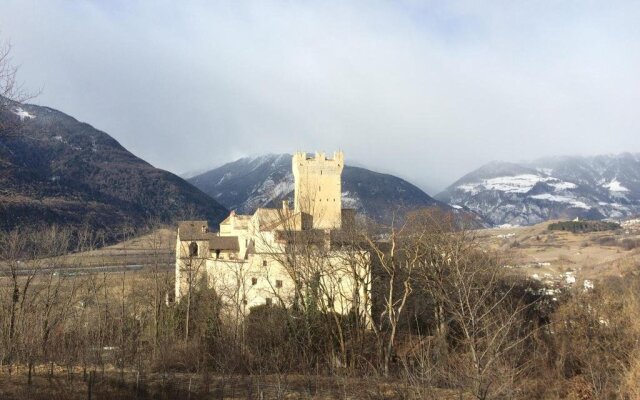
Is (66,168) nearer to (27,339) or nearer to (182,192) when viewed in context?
(182,192)

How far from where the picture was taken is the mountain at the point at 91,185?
387ft

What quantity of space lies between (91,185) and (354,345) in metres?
151

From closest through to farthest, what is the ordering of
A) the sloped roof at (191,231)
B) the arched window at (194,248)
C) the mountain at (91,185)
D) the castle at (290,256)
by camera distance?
the castle at (290,256)
the arched window at (194,248)
the sloped roof at (191,231)
the mountain at (91,185)

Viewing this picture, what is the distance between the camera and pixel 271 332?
29547 millimetres

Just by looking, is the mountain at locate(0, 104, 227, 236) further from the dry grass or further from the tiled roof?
the dry grass

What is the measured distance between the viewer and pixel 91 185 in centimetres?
15812

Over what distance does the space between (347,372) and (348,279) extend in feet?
43.8

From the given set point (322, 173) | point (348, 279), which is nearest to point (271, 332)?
point (348, 279)

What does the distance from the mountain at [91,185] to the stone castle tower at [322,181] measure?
6033 cm

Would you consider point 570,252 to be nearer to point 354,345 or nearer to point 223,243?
point 223,243

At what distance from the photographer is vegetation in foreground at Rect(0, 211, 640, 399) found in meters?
14.8

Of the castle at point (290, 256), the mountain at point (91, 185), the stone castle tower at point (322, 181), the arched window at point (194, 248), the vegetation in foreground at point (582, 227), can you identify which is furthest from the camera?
the mountain at point (91, 185)

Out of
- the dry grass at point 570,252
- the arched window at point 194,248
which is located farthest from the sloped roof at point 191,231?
the dry grass at point 570,252

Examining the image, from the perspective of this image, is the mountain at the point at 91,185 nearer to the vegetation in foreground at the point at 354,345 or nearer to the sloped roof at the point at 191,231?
the sloped roof at the point at 191,231
